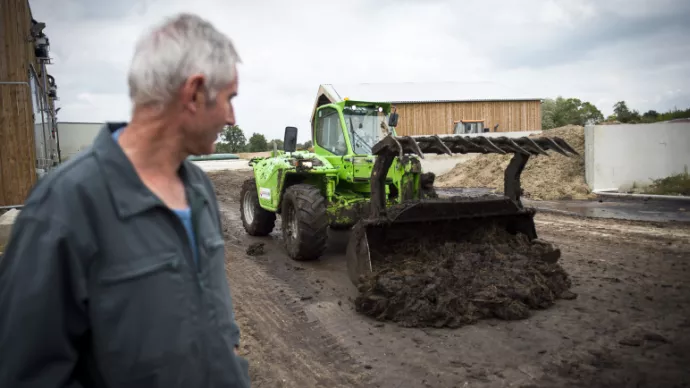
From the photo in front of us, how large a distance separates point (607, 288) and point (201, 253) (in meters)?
5.71

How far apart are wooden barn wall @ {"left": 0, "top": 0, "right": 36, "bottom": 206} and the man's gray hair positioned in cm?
856

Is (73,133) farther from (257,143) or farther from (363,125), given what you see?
(363,125)

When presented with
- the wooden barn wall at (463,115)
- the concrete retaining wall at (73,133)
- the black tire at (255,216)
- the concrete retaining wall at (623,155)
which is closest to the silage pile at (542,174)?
the concrete retaining wall at (623,155)

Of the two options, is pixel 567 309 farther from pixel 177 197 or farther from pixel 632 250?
pixel 177 197

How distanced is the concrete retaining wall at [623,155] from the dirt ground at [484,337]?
10.5 metres

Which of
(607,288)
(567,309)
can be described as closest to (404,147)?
(567,309)

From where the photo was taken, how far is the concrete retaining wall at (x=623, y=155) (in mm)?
16688

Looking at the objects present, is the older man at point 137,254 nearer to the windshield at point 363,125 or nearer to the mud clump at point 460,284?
the mud clump at point 460,284

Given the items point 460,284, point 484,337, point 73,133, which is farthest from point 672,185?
point 73,133

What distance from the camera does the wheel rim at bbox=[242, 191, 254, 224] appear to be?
10.2m

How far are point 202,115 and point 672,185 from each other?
17166mm

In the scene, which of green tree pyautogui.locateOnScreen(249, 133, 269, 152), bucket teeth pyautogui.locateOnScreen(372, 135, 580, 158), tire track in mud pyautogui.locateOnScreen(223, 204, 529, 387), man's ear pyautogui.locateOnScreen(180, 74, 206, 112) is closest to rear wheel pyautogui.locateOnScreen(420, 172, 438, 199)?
bucket teeth pyautogui.locateOnScreen(372, 135, 580, 158)

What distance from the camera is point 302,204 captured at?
7293 millimetres

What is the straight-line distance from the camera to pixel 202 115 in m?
1.54
